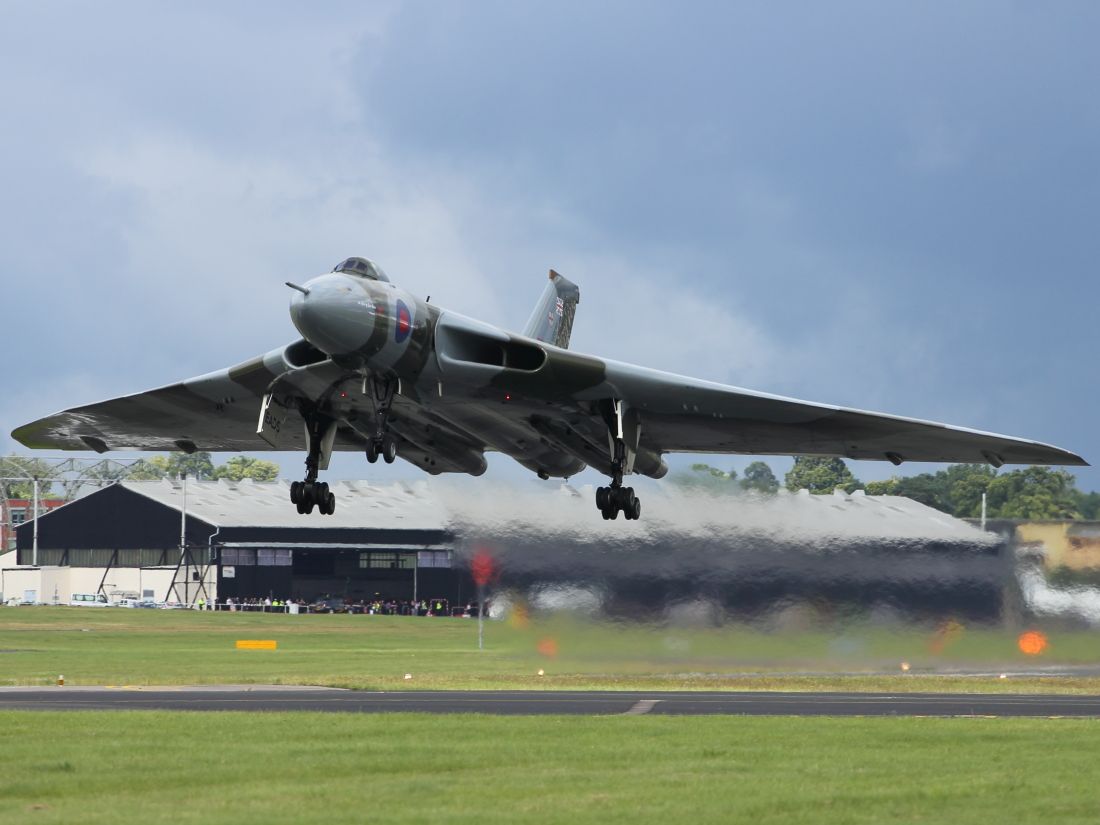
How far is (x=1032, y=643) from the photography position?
38094 mm

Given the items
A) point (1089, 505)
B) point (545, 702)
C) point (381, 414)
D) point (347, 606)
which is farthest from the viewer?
point (347, 606)

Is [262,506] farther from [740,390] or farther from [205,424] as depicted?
[740,390]

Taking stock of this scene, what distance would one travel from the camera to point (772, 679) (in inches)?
1556

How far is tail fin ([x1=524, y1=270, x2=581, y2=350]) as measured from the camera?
3225 cm

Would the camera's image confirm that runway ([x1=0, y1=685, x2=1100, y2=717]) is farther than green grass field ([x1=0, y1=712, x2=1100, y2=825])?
Yes

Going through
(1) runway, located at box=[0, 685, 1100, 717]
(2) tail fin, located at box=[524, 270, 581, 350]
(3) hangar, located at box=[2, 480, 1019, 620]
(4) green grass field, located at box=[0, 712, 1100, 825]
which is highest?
(2) tail fin, located at box=[524, 270, 581, 350]

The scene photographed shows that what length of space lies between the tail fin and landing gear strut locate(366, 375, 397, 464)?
7864 millimetres

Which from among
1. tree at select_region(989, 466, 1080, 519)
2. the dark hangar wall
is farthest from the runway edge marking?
the dark hangar wall

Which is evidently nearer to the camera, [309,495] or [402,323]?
[402,323]

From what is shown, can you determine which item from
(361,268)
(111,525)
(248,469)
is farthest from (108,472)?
(361,268)

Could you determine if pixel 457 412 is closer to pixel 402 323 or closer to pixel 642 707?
pixel 402 323

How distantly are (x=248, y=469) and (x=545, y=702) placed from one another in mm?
164704

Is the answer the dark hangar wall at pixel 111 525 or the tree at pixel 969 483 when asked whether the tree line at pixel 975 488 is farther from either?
the dark hangar wall at pixel 111 525

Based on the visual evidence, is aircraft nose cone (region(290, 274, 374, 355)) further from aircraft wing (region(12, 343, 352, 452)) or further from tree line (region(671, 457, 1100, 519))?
tree line (region(671, 457, 1100, 519))
